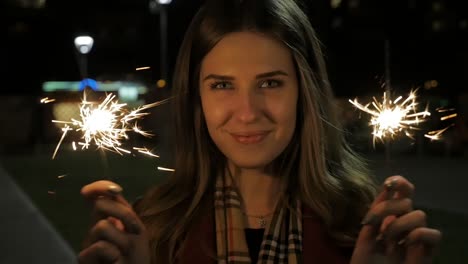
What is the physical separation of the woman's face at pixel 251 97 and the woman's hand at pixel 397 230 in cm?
55

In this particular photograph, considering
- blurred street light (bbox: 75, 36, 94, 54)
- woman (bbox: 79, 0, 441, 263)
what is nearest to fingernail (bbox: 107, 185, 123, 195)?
woman (bbox: 79, 0, 441, 263)

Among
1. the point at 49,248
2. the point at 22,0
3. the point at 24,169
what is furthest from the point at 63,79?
the point at 49,248

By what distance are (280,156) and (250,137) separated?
12.5 inches

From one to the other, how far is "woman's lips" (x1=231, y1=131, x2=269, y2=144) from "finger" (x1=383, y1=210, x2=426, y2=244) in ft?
2.03

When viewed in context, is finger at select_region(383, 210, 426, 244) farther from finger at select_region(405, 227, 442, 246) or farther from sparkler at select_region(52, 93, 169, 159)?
sparkler at select_region(52, 93, 169, 159)

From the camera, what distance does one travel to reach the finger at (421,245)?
2.03m

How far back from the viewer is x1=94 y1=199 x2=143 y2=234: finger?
6.37 ft

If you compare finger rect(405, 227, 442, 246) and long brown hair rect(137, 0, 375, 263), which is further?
long brown hair rect(137, 0, 375, 263)

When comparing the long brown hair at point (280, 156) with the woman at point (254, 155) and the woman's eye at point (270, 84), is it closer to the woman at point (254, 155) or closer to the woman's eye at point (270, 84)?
the woman at point (254, 155)

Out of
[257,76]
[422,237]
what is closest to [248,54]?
[257,76]

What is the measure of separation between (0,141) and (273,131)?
92.6 feet

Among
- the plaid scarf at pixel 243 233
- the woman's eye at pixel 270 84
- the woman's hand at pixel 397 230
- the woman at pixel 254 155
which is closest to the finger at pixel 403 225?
the woman's hand at pixel 397 230

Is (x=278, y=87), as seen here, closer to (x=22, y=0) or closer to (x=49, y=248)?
(x=49, y=248)

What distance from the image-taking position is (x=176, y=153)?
2838 millimetres
